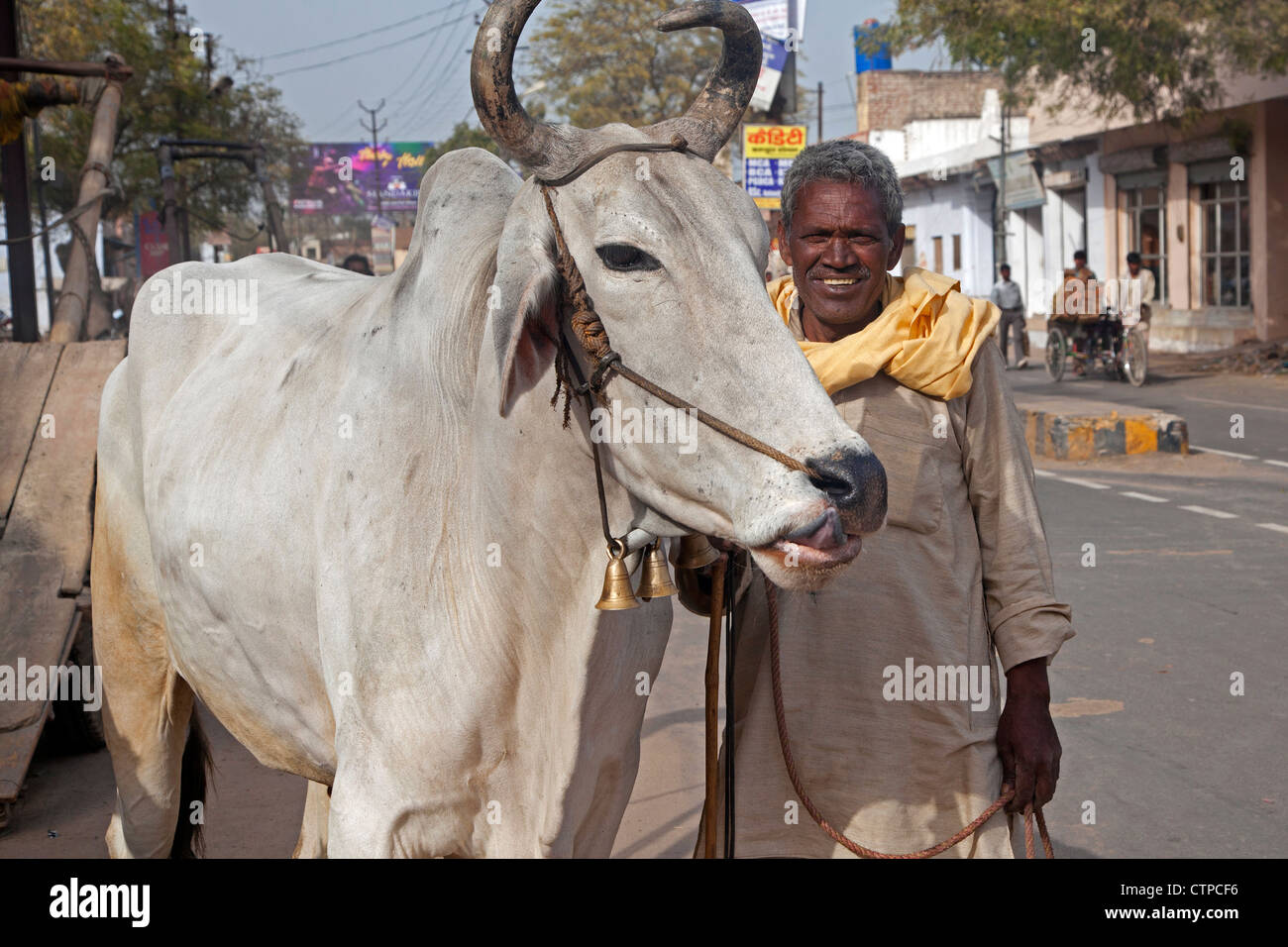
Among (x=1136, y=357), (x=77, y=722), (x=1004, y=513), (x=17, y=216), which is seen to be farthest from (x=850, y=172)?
(x=1136, y=357)

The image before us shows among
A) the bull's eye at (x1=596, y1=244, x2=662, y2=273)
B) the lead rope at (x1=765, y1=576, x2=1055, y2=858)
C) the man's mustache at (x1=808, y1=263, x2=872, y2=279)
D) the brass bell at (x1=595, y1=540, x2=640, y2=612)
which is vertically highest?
the man's mustache at (x1=808, y1=263, x2=872, y2=279)

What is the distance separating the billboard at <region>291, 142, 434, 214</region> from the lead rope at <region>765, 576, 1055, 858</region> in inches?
2467

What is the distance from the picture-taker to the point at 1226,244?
21.4 m

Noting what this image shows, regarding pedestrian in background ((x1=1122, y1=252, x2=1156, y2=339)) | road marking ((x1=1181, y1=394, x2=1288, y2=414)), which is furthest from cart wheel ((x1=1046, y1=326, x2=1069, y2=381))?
road marking ((x1=1181, y1=394, x2=1288, y2=414))

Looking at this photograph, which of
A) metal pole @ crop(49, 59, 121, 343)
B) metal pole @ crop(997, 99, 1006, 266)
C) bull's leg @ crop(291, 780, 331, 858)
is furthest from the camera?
metal pole @ crop(997, 99, 1006, 266)

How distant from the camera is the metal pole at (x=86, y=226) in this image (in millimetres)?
7102

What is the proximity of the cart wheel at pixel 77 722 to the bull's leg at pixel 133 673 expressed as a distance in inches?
68.1

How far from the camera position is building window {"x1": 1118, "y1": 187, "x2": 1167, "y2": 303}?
76.5ft

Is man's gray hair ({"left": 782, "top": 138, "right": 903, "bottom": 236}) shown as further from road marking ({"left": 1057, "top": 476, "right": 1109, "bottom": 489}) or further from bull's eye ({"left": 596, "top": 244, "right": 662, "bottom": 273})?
road marking ({"left": 1057, "top": 476, "right": 1109, "bottom": 489})

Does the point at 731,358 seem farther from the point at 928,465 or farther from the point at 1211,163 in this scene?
the point at 1211,163

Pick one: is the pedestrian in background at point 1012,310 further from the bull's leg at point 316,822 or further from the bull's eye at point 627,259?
the bull's eye at point 627,259

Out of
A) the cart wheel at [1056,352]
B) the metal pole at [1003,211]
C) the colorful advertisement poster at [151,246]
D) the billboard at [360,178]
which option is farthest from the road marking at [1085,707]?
the billboard at [360,178]

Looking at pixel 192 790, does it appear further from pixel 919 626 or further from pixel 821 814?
pixel 919 626

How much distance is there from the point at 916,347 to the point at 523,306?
866mm
